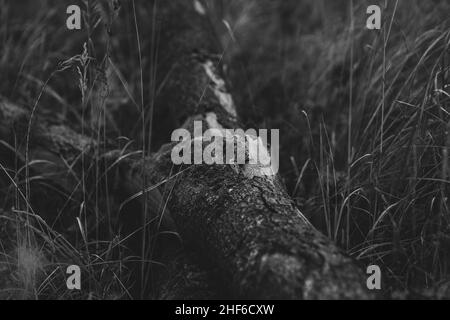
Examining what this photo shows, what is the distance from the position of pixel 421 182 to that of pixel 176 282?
36.5 inches

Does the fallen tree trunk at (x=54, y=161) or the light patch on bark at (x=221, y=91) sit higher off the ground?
the light patch on bark at (x=221, y=91)

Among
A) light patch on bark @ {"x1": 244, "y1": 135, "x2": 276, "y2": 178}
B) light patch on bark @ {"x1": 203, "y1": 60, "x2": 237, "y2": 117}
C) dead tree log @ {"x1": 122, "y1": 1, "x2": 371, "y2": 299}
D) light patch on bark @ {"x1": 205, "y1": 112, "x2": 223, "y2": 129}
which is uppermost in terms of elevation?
light patch on bark @ {"x1": 203, "y1": 60, "x2": 237, "y2": 117}

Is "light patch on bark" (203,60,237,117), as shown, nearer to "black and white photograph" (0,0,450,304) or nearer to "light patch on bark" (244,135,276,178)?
"black and white photograph" (0,0,450,304)

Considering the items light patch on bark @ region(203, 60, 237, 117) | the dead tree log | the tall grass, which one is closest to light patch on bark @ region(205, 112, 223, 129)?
the dead tree log

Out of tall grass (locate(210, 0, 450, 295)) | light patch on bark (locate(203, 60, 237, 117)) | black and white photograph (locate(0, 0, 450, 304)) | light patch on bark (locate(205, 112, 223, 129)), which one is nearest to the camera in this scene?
black and white photograph (locate(0, 0, 450, 304))

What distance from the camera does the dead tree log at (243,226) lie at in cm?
136

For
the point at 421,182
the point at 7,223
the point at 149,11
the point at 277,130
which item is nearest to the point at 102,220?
the point at 7,223

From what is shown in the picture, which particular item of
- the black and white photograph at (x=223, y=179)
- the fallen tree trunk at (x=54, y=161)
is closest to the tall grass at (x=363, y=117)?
the black and white photograph at (x=223, y=179)

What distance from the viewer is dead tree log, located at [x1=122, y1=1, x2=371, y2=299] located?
136cm

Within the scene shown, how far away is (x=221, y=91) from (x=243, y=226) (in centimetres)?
88

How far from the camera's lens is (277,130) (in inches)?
93.4

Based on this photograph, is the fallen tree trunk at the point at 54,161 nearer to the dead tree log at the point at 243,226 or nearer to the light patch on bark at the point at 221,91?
the dead tree log at the point at 243,226
